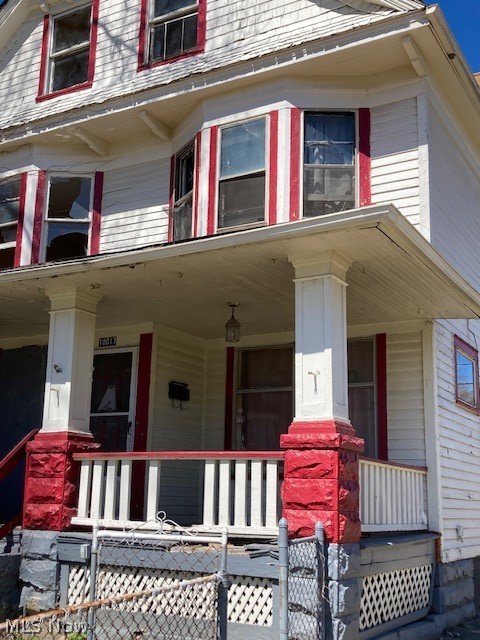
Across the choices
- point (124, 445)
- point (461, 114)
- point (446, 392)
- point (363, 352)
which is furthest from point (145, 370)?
point (461, 114)

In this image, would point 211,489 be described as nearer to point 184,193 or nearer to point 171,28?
point 184,193

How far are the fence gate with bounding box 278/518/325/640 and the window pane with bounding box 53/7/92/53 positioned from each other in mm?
9401

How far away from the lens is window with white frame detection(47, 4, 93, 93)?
1208cm

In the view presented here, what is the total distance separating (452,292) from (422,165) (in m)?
1.97

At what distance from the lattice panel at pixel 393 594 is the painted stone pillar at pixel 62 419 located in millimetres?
3284

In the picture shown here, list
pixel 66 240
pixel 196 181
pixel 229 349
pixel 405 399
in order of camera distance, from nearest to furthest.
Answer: pixel 405 399
pixel 196 181
pixel 229 349
pixel 66 240

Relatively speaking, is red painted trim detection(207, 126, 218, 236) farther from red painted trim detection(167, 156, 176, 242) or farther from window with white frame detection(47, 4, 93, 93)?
window with white frame detection(47, 4, 93, 93)

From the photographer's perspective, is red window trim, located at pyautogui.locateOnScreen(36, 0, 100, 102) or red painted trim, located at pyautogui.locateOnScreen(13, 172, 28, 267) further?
red window trim, located at pyautogui.locateOnScreen(36, 0, 100, 102)

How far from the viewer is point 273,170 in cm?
956

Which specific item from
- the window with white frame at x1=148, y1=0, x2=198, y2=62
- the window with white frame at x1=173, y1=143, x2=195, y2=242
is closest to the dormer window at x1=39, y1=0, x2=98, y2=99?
the window with white frame at x1=148, y1=0, x2=198, y2=62

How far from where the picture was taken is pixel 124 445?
10.4 m

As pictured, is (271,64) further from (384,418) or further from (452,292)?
(384,418)

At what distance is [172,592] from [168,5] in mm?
8732

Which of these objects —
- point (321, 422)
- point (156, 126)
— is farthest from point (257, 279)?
point (156, 126)
